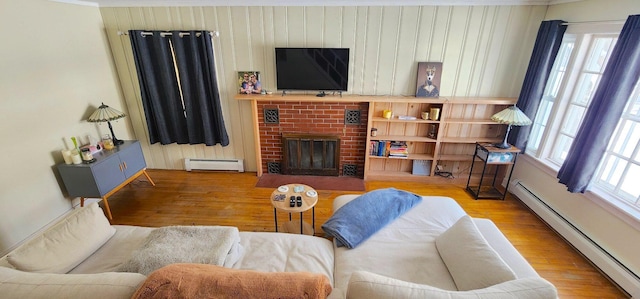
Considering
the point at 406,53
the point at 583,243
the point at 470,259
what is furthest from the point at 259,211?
the point at 583,243

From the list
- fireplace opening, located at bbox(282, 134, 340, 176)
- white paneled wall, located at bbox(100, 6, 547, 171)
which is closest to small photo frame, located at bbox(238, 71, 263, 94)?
white paneled wall, located at bbox(100, 6, 547, 171)

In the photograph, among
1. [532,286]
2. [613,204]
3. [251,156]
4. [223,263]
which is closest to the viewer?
[532,286]

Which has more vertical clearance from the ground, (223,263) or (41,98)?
(41,98)

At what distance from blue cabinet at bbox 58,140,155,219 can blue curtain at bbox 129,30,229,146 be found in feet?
1.90

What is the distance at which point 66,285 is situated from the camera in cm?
115

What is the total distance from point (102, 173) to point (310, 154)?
230cm

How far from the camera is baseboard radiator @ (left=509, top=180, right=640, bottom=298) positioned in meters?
1.98

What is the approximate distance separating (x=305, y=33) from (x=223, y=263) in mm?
2659

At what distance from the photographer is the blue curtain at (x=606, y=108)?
199cm

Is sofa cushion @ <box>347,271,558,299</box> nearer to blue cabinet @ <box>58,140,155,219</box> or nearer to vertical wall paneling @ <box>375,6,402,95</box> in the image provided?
vertical wall paneling @ <box>375,6,402,95</box>

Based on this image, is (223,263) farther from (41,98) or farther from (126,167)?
(41,98)

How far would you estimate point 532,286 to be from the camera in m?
1.14

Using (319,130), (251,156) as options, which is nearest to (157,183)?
(251,156)

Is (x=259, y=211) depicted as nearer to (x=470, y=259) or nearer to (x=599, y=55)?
(x=470, y=259)
